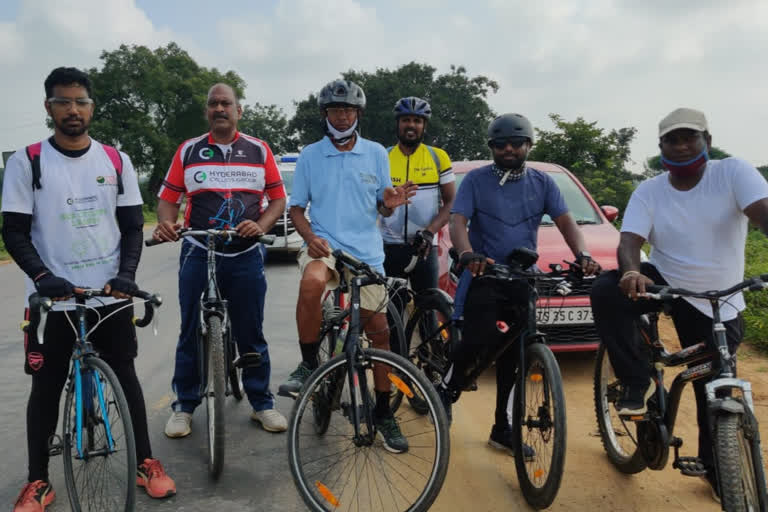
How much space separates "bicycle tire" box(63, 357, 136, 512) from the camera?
3.13m

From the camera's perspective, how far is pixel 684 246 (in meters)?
3.44

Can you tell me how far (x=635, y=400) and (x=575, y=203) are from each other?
158 inches

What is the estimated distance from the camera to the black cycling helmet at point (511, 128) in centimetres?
394

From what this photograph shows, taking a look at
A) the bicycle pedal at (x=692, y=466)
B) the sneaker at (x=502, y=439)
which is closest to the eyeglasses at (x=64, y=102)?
the sneaker at (x=502, y=439)

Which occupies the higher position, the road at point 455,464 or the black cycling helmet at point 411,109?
the black cycling helmet at point 411,109

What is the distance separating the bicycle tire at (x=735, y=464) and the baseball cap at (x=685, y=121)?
53.6 inches

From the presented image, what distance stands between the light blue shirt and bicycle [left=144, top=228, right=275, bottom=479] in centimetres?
34

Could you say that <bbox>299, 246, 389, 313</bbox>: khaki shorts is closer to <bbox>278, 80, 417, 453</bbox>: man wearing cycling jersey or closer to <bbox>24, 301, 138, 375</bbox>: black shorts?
<bbox>278, 80, 417, 453</bbox>: man wearing cycling jersey

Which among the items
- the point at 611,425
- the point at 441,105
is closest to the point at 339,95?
the point at 611,425

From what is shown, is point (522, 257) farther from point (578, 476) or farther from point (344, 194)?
point (578, 476)

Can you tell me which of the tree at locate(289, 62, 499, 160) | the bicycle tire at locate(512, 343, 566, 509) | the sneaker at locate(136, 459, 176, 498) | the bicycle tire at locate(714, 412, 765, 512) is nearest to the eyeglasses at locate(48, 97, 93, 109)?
the sneaker at locate(136, 459, 176, 498)

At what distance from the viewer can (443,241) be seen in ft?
21.4

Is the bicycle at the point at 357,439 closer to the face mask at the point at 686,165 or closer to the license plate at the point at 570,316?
the face mask at the point at 686,165

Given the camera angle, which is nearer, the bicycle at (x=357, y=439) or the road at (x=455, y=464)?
the bicycle at (x=357, y=439)
